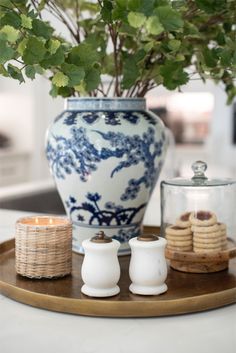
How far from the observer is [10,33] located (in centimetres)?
74

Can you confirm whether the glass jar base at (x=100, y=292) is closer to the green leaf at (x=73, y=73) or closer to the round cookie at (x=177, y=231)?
the round cookie at (x=177, y=231)

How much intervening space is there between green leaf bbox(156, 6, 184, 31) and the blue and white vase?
0.31m

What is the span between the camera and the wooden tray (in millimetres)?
749

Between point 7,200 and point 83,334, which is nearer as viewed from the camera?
point 83,334

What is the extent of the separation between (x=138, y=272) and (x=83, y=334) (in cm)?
14

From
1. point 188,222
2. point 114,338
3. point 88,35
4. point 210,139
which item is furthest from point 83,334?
point 210,139

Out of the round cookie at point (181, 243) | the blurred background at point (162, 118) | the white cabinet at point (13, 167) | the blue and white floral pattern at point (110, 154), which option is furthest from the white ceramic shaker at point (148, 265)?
the white cabinet at point (13, 167)

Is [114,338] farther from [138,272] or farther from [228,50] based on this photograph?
[228,50]

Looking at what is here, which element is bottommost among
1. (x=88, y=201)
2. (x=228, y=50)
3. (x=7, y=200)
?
(x=7, y=200)

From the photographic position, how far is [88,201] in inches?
Answer: 40.4

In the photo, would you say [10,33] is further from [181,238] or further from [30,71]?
[181,238]

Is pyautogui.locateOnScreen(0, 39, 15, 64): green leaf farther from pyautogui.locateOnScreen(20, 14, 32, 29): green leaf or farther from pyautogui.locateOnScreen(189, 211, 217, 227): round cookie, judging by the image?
pyautogui.locateOnScreen(189, 211, 217, 227): round cookie

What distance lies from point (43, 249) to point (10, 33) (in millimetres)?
338

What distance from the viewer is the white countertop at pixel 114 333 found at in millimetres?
652
